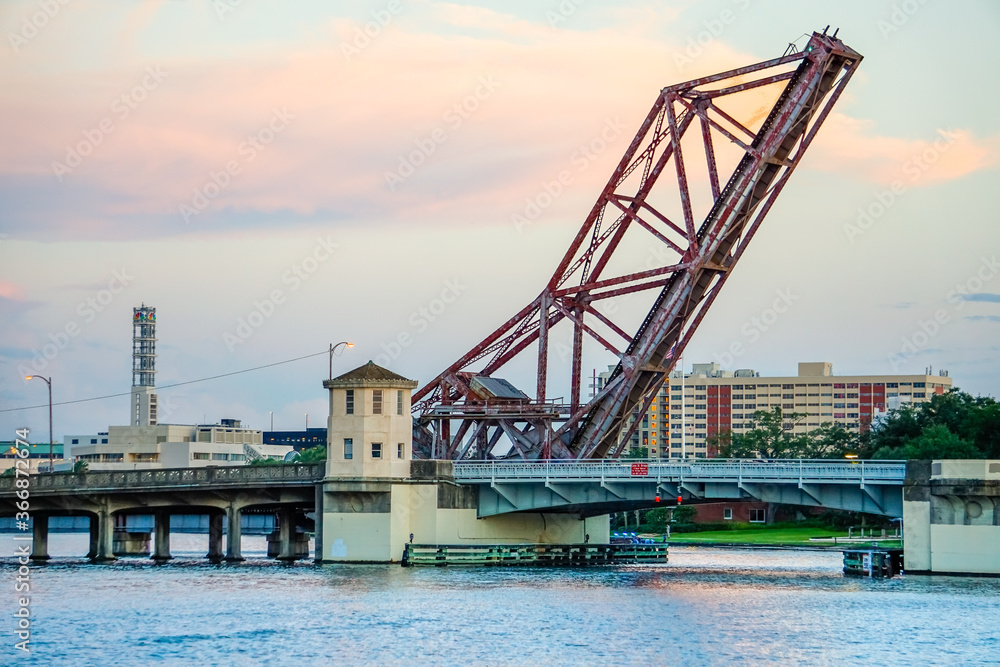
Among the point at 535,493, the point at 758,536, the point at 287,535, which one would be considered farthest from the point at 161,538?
the point at 758,536

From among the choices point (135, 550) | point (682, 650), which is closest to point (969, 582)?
point (682, 650)

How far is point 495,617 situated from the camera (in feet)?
163

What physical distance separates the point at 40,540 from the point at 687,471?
30.8 metres

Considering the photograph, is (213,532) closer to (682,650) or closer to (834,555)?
(834,555)

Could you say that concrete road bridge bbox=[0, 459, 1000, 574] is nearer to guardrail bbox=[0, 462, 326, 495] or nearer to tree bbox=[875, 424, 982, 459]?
guardrail bbox=[0, 462, 326, 495]

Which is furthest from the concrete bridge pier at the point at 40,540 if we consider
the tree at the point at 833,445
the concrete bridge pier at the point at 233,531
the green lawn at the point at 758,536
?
the tree at the point at 833,445

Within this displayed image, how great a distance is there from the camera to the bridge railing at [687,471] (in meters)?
61.2

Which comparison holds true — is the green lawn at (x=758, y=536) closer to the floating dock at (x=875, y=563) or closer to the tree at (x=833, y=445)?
the tree at (x=833, y=445)

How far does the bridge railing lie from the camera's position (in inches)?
2409

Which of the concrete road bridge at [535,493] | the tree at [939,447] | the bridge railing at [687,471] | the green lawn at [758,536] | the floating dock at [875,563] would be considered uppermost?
the tree at [939,447]

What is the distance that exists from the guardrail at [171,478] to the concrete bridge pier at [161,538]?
17.6 ft

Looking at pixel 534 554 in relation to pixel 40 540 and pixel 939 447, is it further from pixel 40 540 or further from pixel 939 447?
pixel 939 447

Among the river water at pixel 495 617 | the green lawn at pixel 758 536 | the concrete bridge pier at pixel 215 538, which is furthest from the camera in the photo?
the green lawn at pixel 758 536

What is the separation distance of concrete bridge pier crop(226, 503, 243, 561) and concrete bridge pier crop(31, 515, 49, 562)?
833 centimetres
